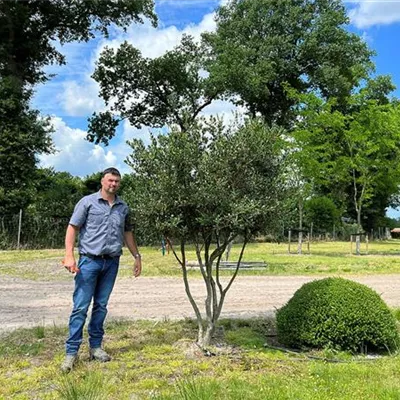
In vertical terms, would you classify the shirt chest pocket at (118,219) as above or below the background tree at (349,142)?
below

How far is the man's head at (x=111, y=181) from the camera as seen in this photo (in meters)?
5.05

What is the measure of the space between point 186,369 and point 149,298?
15.7ft

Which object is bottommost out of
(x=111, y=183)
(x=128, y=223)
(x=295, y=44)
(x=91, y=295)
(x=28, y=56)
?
(x=91, y=295)

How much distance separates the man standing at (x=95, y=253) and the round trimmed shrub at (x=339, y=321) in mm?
2145

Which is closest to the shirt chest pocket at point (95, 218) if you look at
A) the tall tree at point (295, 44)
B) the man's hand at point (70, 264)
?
the man's hand at point (70, 264)

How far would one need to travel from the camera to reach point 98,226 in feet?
16.4

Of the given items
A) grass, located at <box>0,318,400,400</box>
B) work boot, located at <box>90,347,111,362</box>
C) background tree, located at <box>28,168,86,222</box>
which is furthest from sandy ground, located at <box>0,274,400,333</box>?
background tree, located at <box>28,168,86,222</box>

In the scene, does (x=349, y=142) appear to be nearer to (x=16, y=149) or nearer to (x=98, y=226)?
(x=16, y=149)

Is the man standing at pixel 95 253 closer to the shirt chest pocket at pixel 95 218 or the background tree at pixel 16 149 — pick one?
the shirt chest pocket at pixel 95 218

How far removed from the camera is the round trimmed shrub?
5586mm

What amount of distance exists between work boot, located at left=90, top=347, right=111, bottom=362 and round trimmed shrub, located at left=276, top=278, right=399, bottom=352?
209 centimetres

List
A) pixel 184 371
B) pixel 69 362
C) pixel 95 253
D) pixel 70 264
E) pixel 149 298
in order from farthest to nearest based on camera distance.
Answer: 1. pixel 149 298
2. pixel 95 253
3. pixel 70 264
4. pixel 69 362
5. pixel 184 371

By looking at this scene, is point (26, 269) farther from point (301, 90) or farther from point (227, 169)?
point (301, 90)

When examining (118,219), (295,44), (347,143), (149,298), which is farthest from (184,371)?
(295,44)
